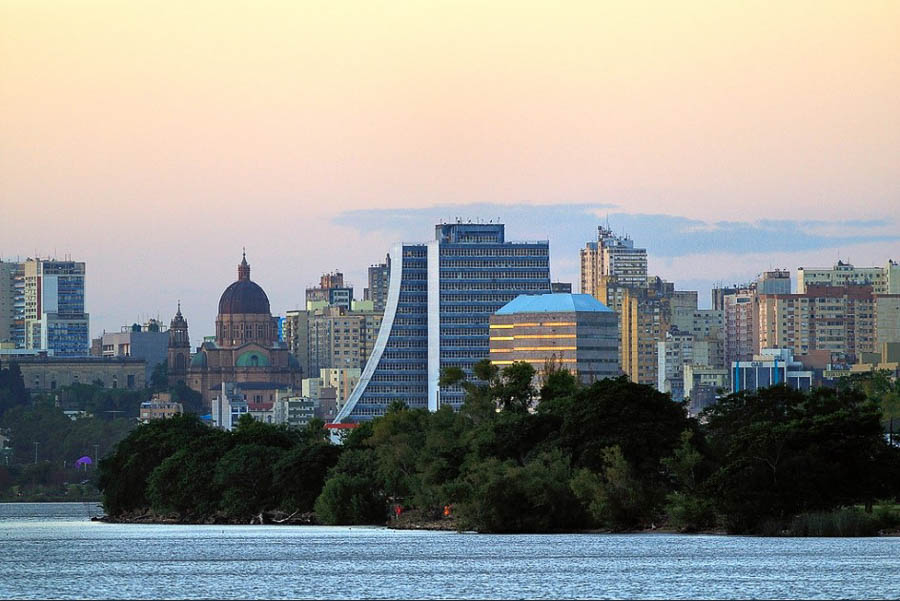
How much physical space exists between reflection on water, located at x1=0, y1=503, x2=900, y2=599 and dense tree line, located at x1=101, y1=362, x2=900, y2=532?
3007mm

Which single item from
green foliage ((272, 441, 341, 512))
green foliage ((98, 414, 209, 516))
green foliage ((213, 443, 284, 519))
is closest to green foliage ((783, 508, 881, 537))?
green foliage ((272, 441, 341, 512))

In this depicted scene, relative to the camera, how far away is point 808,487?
104 metres

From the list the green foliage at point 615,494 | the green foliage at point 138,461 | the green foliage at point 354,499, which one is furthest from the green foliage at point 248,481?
the green foliage at point 615,494

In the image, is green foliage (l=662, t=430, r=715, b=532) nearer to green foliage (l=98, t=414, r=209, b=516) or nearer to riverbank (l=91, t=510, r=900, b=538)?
riverbank (l=91, t=510, r=900, b=538)

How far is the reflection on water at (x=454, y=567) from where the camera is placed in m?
73.4

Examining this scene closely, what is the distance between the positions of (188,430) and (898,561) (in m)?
100

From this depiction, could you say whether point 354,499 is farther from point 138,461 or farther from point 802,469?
point 802,469

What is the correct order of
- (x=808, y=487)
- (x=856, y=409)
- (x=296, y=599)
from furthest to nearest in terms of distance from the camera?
(x=856, y=409) → (x=808, y=487) → (x=296, y=599)

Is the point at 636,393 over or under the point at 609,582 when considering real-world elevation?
over

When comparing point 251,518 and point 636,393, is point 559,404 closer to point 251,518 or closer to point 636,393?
point 636,393

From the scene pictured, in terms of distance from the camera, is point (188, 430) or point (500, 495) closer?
point (500, 495)

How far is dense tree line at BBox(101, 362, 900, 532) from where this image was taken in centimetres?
10588

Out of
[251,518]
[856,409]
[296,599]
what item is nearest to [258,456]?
[251,518]

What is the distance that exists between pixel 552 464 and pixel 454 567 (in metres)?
32.1
